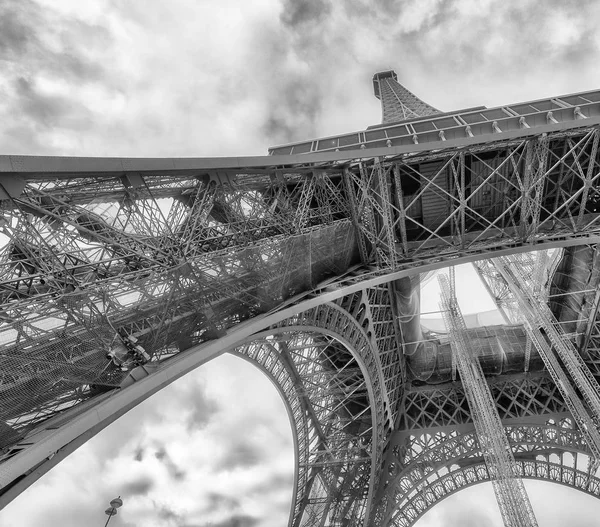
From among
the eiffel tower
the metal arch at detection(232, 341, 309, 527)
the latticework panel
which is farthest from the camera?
the latticework panel

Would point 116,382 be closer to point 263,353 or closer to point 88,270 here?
point 88,270

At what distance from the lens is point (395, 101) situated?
41688mm

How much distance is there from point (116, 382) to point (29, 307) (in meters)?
1.67

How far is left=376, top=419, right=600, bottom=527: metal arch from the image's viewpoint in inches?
859

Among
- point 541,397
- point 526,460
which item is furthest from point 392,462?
point 541,397

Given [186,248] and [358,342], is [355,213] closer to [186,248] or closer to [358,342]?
[358,342]

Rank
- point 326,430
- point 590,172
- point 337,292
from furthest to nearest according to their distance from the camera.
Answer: point 326,430 → point 590,172 → point 337,292

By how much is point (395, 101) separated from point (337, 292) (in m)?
36.9

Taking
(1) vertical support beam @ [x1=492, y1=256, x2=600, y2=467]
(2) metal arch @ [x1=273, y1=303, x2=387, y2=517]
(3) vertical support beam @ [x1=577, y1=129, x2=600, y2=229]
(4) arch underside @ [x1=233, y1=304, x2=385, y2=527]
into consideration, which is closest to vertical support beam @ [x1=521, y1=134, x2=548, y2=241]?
(3) vertical support beam @ [x1=577, y1=129, x2=600, y2=229]

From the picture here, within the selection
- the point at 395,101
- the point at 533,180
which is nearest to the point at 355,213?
the point at 533,180

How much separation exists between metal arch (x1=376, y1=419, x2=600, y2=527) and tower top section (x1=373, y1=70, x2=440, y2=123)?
2082 cm

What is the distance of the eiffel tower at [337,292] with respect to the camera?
5.68m

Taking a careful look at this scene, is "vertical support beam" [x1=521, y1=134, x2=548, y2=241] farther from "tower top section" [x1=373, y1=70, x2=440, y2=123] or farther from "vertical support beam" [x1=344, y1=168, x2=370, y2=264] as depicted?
"tower top section" [x1=373, y1=70, x2=440, y2=123]

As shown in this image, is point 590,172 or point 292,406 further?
point 292,406
